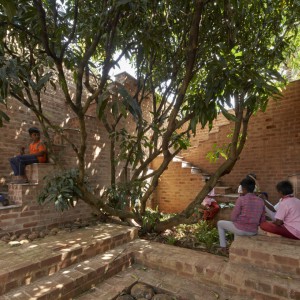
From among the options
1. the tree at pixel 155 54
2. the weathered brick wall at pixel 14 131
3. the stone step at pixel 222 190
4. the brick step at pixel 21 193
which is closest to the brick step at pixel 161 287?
the tree at pixel 155 54

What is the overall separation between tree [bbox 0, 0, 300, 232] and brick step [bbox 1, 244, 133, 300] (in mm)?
949

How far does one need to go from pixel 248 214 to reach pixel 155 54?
318 cm

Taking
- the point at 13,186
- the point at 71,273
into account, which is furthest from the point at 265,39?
the point at 13,186

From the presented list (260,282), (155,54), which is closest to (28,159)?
(155,54)

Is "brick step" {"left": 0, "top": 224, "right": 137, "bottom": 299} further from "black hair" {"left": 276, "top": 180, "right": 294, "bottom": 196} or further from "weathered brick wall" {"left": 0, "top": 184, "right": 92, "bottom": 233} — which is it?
"black hair" {"left": 276, "top": 180, "right": 294, "bottom": 196}

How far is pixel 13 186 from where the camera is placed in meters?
3.68

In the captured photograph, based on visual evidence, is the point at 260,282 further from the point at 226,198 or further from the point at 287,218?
the point at 226,198

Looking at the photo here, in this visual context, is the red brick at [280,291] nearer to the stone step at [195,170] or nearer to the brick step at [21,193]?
the brick step at [21,193]

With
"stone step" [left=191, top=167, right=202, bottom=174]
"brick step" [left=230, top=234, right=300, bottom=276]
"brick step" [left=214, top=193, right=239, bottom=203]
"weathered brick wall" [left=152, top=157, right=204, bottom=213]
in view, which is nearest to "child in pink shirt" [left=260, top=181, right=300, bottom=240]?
"brick step" [left=230, top=234, right=300, bottom=276]

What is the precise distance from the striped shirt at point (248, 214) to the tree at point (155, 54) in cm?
78

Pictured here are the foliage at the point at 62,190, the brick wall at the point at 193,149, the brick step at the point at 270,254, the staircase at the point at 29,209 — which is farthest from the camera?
the brick wall at the point at 193,149

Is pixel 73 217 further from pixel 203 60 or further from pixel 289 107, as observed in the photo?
pixel 289 107

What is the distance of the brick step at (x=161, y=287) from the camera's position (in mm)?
2527

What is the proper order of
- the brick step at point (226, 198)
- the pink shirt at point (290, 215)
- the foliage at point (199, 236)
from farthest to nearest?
the brick step at point (226, 198), the foliage at point (199, 236), the pink shirt at point (290, 215)
